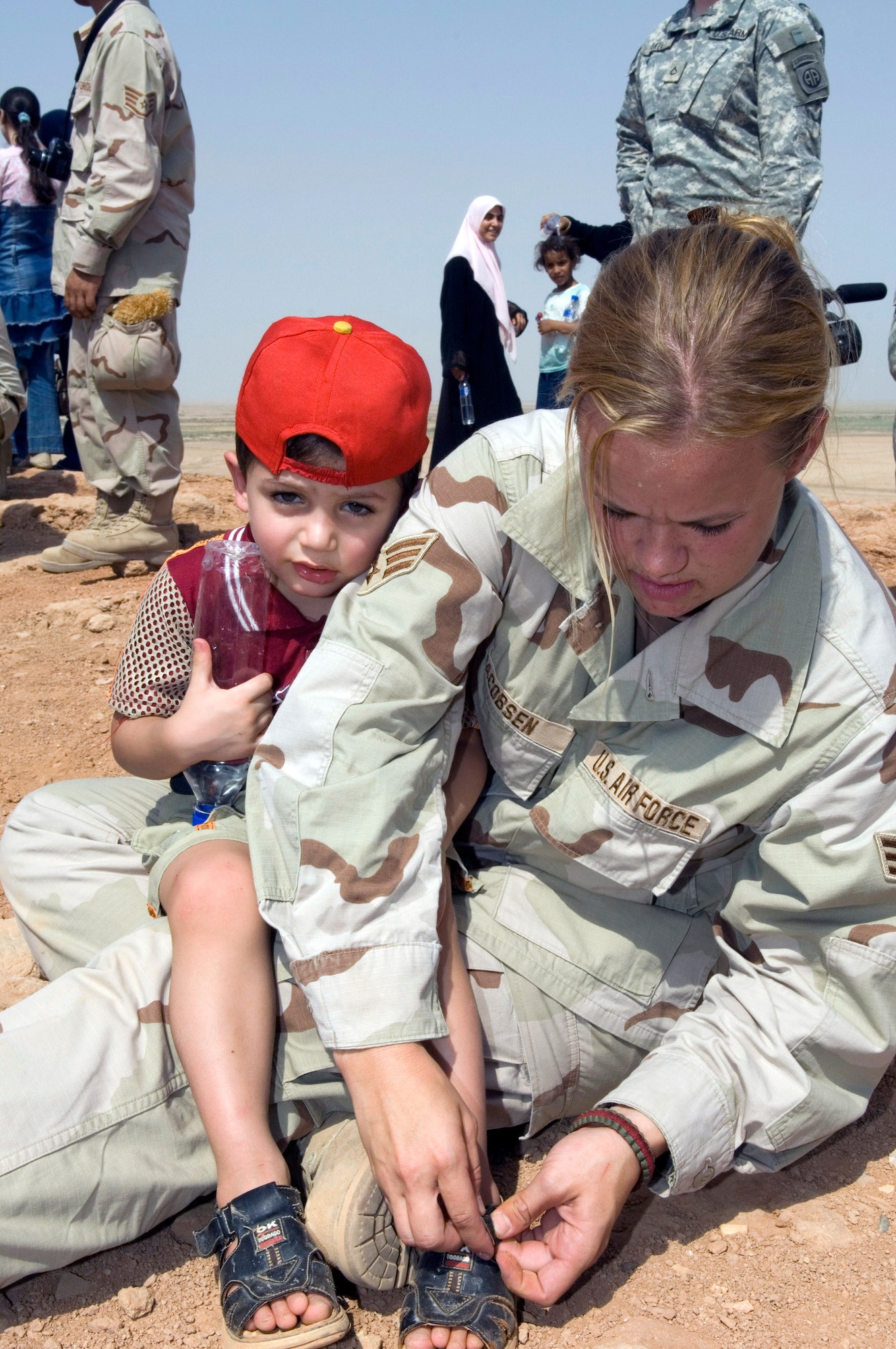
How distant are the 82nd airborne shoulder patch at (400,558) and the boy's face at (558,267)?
5813 mm

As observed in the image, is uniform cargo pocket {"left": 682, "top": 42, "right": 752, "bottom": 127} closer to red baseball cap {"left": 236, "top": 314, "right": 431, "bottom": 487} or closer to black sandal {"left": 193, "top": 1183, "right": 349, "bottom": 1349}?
red baseball cap {"left": 236, "top": 314, "right": 431, "bottom": 487}

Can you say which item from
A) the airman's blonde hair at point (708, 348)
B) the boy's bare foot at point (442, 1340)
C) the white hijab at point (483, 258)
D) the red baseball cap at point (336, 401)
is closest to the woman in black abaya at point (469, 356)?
the white hijab at point (483, 258)

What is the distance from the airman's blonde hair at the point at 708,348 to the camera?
4.14 ft

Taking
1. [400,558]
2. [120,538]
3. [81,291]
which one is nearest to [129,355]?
[81,291]

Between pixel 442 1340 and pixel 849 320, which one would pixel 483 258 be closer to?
pixel 849 320

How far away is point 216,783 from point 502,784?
43cm

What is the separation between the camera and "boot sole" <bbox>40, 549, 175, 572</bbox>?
463 centimetres

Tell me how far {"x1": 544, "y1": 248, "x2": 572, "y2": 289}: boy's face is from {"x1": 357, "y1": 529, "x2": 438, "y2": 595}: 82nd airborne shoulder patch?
5813mm

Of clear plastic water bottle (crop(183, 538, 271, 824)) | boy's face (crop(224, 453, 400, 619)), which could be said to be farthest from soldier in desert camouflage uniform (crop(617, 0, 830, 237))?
clear plastic water bottle (crop(183, 538, 271, 824))

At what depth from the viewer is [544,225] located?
6.85m

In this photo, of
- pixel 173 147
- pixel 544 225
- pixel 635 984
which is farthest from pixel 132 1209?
pixel 544 225

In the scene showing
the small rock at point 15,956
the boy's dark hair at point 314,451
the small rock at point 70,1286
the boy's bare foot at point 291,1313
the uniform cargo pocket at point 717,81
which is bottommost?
the small rock at point 15,956

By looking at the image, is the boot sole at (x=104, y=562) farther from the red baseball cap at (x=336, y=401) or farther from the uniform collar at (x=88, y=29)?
the red baseball cap at (x=336, y=401)

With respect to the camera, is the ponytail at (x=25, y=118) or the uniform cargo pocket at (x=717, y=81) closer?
the uniform cargo pocket at (x=717, y=81)
